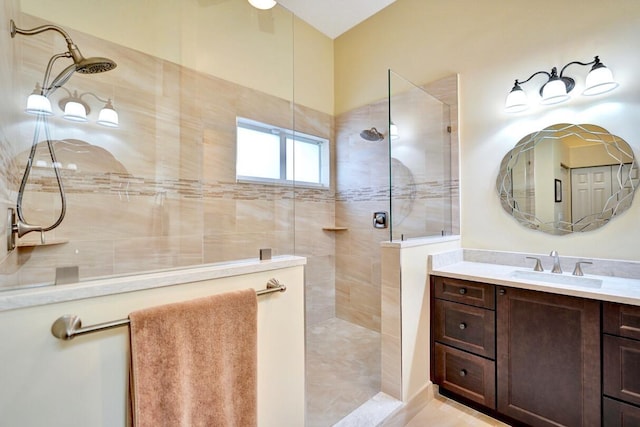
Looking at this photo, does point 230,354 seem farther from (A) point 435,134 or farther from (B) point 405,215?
(A) point 435,134

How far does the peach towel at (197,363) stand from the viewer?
0.88 metres

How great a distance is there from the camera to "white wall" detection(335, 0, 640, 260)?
5.66ft

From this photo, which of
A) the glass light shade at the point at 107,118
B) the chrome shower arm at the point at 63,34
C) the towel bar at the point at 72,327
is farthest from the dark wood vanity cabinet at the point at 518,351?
the chrome shower arm at the point at 63,34

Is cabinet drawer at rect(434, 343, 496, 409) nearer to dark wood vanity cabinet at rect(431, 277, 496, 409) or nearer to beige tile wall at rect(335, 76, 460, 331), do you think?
dark wood vanity cabinet at rect(431, 277, 496, 409)

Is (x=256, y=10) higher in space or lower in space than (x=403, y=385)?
higher

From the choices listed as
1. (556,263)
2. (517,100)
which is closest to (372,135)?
(517,100)

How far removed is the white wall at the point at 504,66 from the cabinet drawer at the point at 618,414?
0.87 metres

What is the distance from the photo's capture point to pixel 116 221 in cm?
179

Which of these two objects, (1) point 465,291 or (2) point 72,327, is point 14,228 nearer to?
(2) point 72,327

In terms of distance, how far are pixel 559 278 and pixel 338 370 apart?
1.65 metres

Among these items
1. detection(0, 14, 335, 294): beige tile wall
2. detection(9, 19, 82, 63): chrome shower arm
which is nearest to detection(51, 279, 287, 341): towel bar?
detection(0, 14, 335, 294): beige tile wall

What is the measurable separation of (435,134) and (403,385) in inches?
A: 76.6

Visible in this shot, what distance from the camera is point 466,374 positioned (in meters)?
1.81

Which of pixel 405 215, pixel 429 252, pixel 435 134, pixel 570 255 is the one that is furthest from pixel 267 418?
pixel 435 134
